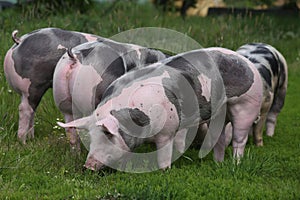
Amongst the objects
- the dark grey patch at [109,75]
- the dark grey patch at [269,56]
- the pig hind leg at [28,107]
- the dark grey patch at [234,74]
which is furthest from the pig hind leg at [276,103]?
the pig hind leg at [28,107]

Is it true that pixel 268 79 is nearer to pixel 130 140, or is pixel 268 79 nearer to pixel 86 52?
pixel 86 52

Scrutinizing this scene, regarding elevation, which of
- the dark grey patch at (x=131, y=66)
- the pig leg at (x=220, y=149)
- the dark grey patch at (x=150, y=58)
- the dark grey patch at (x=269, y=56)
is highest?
the dark grey patch at (x=131, y=66)

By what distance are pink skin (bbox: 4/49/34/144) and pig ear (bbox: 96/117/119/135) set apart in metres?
1.66

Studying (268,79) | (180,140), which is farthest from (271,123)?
(180,140)

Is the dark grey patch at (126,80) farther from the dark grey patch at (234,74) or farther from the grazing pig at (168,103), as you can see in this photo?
the dark grey patch at (234,74)

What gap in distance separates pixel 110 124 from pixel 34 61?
170cm

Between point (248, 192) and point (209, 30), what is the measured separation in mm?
7697

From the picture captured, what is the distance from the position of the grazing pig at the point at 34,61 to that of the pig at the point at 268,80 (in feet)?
5.85

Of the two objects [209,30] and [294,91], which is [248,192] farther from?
[209,30]

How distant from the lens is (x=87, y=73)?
5.91 meters

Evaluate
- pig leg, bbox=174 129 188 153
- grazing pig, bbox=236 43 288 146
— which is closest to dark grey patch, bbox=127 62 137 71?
pig leg, bbox=174 129 188 153

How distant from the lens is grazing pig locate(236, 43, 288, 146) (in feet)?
22.6

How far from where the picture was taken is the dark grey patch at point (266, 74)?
6820 mm

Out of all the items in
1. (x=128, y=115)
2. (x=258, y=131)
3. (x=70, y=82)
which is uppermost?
(x=128, y=115)
